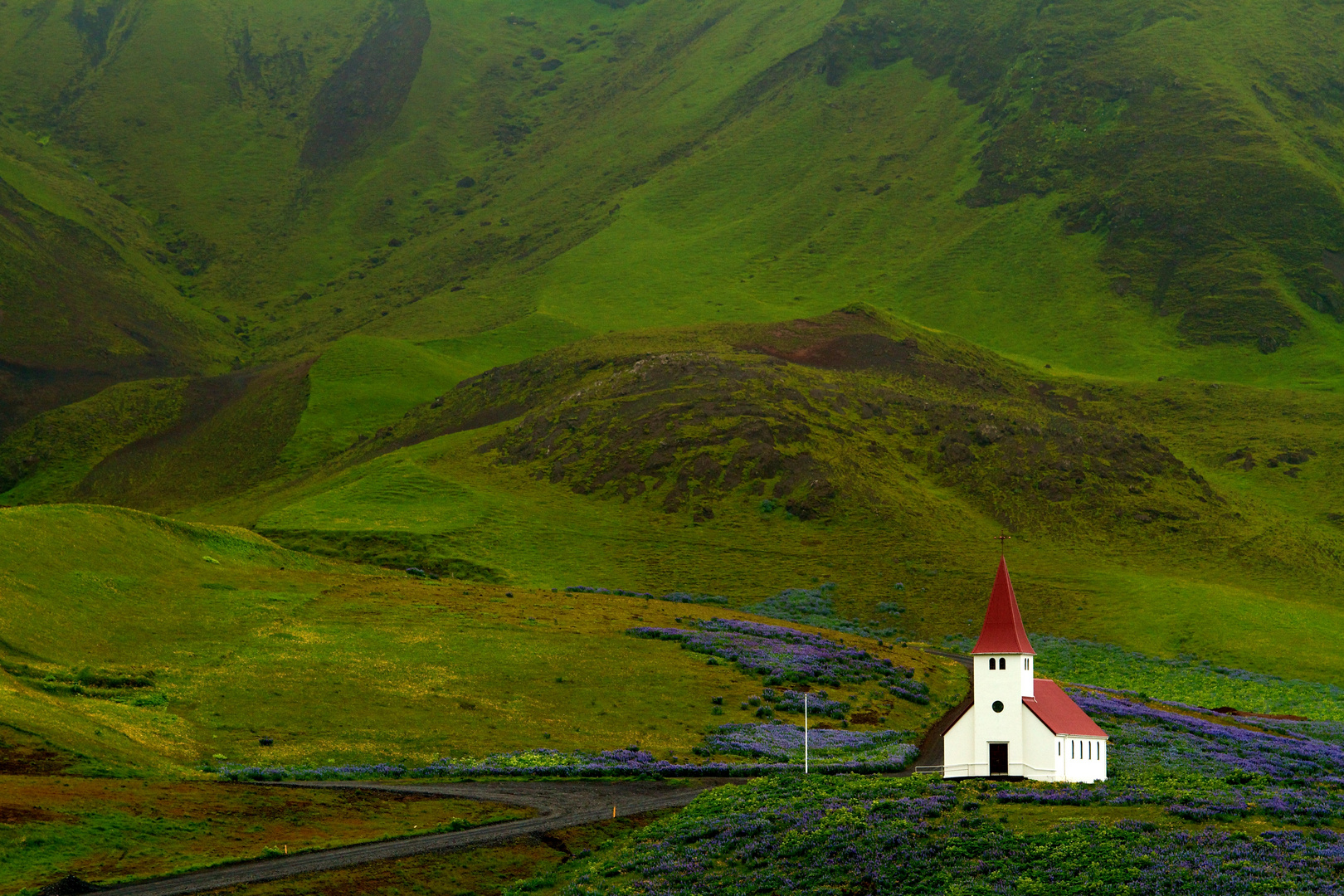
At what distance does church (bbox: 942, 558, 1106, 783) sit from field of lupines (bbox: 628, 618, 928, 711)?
21.8 meters

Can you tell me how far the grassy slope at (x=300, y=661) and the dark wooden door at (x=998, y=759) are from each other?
14.5m

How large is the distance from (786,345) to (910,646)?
75467mm

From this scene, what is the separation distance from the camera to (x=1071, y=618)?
97562 millimetres

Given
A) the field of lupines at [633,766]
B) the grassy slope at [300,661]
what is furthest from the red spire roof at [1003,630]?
the grassy slope at [300,661]

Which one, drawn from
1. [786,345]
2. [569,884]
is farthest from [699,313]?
[569,884]

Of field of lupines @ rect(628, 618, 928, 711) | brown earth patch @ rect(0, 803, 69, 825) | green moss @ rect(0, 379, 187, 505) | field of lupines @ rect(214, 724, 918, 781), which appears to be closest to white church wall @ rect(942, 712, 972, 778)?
field of lupines @ rect(214, 724, 918, 781)

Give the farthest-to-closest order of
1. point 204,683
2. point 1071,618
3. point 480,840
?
1. point 1071,618
2. point 204,683
3. point 480,840

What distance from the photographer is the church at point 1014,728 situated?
151 feet

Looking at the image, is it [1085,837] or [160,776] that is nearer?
[1085,837]

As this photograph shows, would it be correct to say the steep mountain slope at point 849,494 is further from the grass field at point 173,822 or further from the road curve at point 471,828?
the grass field at point 173,822

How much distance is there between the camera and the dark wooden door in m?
46.6

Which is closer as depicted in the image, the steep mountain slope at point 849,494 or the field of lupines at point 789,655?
the field of lupines at point 789,655

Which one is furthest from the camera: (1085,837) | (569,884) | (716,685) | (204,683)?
(716,685)

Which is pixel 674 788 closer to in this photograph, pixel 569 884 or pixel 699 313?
pixel 569 884
